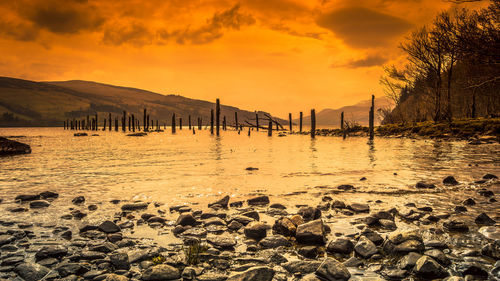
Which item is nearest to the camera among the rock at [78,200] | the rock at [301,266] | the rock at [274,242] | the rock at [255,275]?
the rock at [255,275]

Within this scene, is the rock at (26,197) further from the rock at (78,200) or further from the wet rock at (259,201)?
the wet rock at (259,201)

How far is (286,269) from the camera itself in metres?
3.15

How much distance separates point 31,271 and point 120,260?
857 millimetres

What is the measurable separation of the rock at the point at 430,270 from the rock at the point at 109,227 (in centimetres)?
411

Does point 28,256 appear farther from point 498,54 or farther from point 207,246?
point 498,54

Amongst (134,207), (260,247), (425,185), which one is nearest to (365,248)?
(260,247)

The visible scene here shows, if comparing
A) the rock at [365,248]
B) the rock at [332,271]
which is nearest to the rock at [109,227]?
the rock at [332,271]

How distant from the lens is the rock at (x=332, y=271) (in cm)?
286

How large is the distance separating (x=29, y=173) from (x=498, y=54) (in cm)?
2039

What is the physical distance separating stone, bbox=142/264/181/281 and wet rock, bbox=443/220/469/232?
392 cm

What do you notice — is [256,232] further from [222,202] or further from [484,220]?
[484,220]

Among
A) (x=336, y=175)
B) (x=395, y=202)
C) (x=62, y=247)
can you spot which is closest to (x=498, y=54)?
(x=336, y=175)

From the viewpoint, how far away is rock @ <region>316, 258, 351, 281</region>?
2.86 meters

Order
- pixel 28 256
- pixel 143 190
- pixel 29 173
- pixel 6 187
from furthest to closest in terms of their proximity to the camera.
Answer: pixel 29 173 → pixel 6 187 → pixel 143 190 → pixel 28 256
